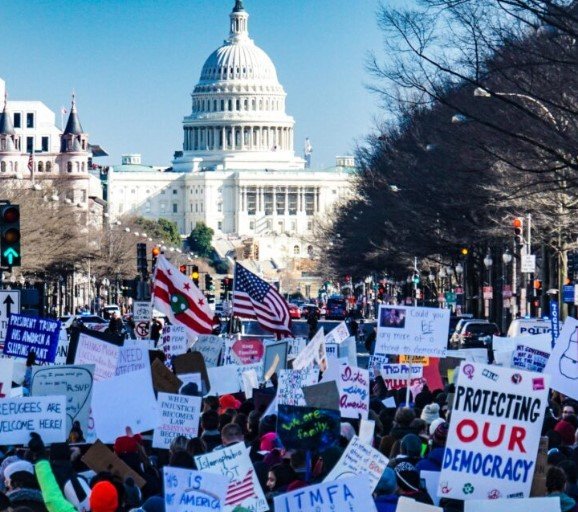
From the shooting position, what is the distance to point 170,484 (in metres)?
12.1

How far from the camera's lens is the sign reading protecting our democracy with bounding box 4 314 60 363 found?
23.2 m

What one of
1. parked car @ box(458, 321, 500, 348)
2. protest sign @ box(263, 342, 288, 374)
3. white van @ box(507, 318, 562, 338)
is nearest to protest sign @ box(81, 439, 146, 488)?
protest sign @ box(263, 342, 288, 374)

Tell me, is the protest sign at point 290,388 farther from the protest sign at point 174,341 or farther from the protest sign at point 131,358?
the protest sign at point 174,341

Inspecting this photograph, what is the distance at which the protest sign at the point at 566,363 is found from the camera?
719 inches

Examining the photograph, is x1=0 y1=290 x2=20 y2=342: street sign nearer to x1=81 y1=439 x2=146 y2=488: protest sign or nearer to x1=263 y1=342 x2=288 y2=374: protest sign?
x1=263 y1=342 x2=288 y2=374: protest sign

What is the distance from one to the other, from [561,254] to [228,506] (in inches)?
1787

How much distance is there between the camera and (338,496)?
11.6 meters

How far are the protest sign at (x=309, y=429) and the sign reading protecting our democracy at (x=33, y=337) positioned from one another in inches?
331

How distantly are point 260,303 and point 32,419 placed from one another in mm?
14895

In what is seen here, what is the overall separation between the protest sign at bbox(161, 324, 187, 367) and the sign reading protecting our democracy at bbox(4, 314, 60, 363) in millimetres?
5331

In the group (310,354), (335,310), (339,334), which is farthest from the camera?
(335,310)

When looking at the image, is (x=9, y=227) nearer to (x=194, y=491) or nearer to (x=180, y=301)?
(x=180, y=301)

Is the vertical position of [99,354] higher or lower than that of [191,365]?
higher

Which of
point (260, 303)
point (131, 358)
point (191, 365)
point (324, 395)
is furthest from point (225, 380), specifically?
point (260, 303)
